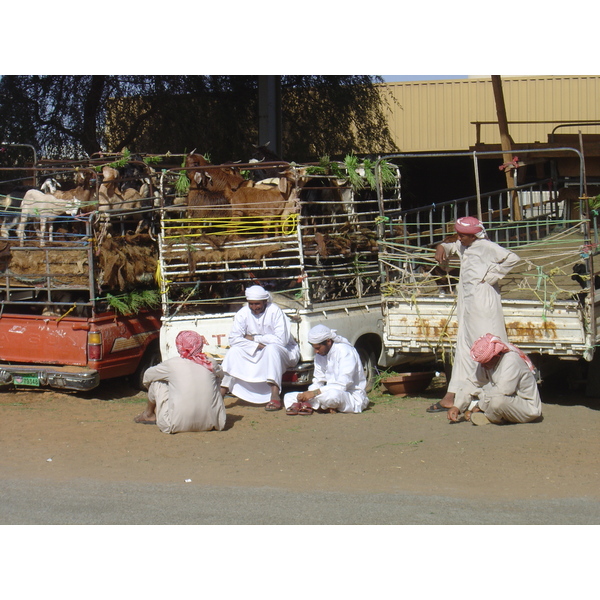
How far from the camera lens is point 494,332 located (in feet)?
25.4

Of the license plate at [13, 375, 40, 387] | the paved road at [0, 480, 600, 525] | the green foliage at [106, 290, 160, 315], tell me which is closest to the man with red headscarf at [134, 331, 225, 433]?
the paved road at [0, 480, 600, 525]

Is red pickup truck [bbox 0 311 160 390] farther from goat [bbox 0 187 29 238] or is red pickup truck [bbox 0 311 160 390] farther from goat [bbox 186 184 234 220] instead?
goat [bbox 186 184 234 220]

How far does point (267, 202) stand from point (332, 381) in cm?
228

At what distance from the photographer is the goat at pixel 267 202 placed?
30.5 feet

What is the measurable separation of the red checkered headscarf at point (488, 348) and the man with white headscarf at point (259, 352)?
7.44 feet

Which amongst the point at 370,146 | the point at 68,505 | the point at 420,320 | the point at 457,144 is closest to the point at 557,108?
the point at 457,144

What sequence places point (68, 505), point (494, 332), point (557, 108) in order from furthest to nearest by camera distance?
point (557, 108) < point (494, 332) < point (68, 505)

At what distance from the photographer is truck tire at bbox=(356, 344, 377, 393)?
9859mm

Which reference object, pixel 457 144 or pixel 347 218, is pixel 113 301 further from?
pixel 457 144

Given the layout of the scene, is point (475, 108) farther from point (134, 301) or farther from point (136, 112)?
point (134, 301)

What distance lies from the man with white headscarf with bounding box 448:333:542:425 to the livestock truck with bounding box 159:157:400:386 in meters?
2.15

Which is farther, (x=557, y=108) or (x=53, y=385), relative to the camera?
(x=557, y=108)

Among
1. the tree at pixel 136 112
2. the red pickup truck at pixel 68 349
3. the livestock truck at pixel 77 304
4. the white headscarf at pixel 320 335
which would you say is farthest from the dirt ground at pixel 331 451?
the tree at pixel 136 112

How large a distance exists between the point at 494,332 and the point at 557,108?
46.7ft
